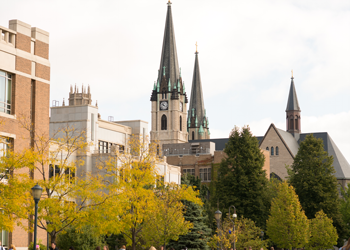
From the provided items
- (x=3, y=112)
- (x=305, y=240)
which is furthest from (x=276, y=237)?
(x=3, y=112)

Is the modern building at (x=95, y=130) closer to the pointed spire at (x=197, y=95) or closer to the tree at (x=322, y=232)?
the tree at (x=322, y=232)

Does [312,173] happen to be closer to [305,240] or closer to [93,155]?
[305,240]

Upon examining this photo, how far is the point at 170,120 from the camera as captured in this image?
150875mm

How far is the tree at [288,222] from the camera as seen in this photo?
49.5m

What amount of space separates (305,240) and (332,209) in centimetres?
953

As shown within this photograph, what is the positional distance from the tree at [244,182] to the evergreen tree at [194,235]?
401 inches

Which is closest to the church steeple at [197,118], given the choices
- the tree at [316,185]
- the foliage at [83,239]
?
the tree at [316,185]

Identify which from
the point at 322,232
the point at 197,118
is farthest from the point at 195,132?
the point at 322,232

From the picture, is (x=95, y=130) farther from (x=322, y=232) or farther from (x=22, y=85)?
(x=322, y=232)

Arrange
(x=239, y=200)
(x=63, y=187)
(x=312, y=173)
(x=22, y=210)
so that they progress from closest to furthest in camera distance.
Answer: (x=22, y=210) → (x=63, y=187) → (x=239, y=200) → (x=312, y=173)

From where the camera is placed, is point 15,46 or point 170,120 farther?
point 170,120

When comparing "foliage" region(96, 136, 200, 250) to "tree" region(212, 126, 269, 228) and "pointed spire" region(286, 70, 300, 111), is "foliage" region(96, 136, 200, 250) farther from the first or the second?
"pointed spire" region(286, 70, 300, 111)

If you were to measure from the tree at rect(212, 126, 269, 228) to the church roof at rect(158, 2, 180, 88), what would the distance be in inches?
3370

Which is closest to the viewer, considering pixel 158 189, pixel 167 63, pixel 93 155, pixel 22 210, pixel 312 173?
pixel 22 210
